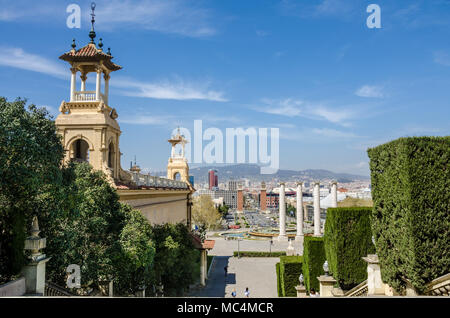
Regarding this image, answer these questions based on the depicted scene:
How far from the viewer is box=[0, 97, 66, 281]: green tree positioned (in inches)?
341

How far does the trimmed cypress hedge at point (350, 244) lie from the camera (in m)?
15.1

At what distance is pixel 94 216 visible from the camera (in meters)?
13.5

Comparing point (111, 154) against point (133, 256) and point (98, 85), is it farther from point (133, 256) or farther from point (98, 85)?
point (133, 256)

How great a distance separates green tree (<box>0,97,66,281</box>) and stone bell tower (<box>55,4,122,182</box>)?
7.92 m

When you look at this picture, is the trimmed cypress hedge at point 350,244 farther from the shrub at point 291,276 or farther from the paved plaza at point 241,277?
the shrub at point 291,276

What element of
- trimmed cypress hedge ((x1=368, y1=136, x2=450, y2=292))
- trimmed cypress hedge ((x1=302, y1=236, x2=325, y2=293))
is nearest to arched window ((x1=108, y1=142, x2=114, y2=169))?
trimmed cypress hedge ((x1=302, y1=236, x2=325, y2=293))

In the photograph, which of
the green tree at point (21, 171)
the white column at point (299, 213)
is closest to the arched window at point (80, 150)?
→ the green tree at point (21, 171)

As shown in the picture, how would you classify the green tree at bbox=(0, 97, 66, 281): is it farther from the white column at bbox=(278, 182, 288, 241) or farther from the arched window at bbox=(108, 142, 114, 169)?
the white column at bbox=(278, 182, 288, 241)

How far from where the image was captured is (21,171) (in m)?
9.38

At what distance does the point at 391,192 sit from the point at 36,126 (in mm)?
10673

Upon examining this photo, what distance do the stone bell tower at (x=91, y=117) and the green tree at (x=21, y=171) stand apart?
26.0 ft
